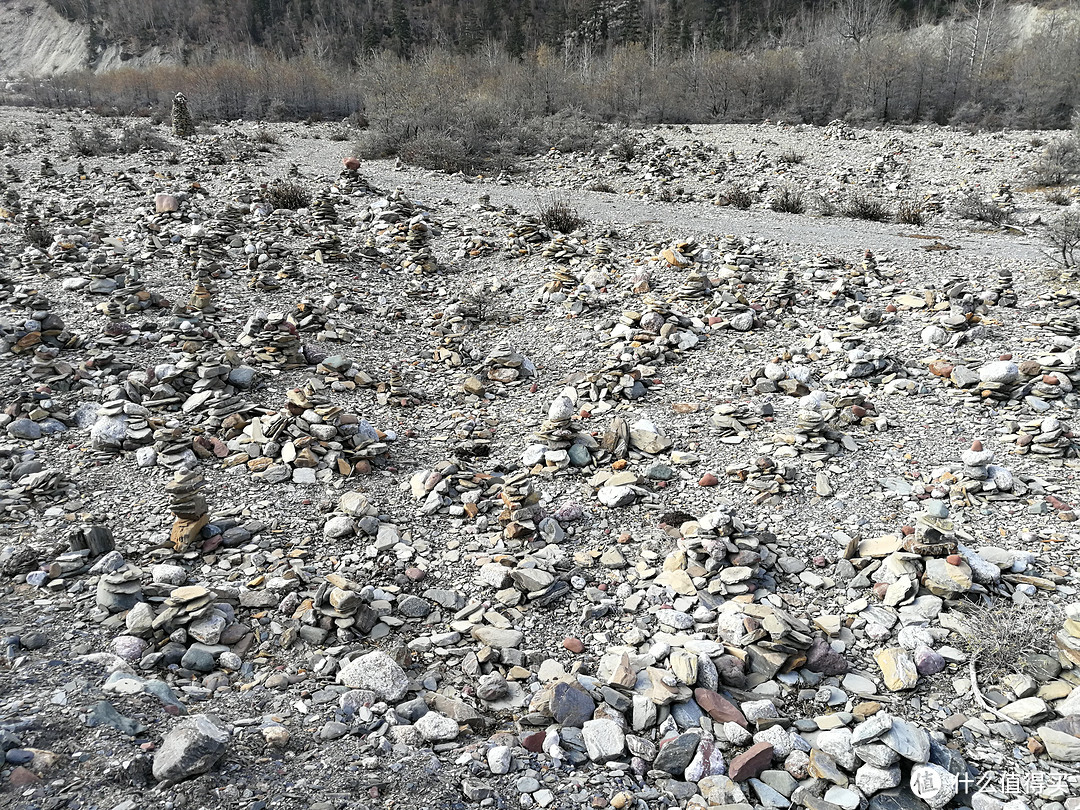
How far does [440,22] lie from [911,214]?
62.4 meters

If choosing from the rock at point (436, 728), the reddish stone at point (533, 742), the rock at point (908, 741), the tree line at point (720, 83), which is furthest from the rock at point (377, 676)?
the tree line at point (720, 83)

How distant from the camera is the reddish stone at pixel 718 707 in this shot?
2.51 m

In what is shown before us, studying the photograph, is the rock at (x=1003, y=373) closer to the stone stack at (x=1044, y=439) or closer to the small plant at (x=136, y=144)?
the stone stack at (x=1044, y=439)

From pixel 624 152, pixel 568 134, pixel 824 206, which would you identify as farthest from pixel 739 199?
pixel 568 134

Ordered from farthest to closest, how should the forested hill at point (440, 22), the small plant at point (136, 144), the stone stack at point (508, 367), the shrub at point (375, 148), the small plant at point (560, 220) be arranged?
the forested hill at point (440, 22), the shrub at point (375, 148), the small plant at point (136, 144), the small plant at point (560, 220), the stone stack at point (508, 367)

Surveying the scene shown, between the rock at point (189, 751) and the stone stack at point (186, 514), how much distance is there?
165 cm

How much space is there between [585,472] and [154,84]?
41993mm

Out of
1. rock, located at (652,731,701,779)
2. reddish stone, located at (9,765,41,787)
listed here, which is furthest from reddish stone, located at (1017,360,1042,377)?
reddish stone, located at (9,765,41,787)

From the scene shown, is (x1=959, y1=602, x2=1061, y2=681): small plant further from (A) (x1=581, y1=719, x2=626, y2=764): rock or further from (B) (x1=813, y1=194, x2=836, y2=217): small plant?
(B) (x1=813, y1=194, x2=836, y2=217): small plant

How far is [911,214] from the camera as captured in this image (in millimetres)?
10289

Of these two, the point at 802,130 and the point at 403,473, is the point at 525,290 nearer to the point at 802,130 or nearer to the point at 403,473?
the point at 403,473

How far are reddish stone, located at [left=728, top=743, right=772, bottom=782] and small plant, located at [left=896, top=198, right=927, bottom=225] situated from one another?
10.4 metres

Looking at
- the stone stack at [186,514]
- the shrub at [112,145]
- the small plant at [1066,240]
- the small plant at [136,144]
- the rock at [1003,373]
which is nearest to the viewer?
the stone stack at [186,514]

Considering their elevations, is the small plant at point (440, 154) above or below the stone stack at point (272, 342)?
above
